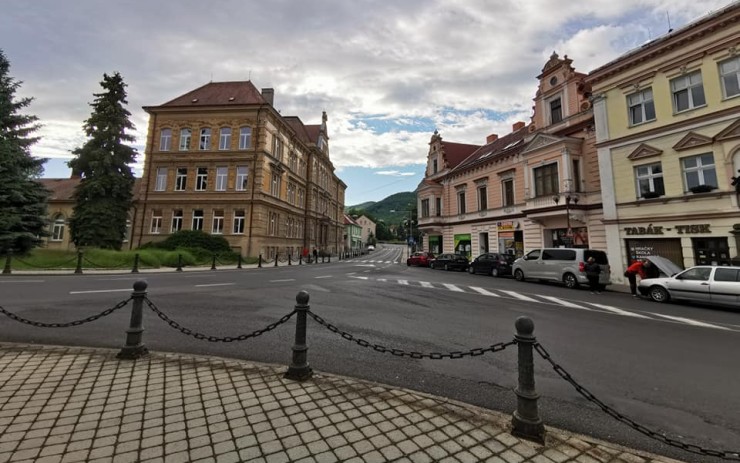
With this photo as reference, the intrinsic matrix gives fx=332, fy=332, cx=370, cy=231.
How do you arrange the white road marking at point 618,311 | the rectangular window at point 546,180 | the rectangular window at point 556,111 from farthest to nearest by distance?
the rectangular window at point 556,111
the rectangular window at point 546,180
the white road marking at point 618,311

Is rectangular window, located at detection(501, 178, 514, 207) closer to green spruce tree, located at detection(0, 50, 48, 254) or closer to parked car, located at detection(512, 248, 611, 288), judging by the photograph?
parked car, located at detection(512, 248, 611, 288)

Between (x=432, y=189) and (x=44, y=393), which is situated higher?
(x=432, y=189)

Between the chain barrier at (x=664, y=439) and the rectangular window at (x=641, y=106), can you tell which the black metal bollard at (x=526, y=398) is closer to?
the chain barrier at (x=664, y=439)

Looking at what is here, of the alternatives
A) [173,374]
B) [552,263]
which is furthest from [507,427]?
[552,263]

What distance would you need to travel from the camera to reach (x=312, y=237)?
4741cm

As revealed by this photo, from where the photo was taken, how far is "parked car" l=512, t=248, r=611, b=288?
628 inches

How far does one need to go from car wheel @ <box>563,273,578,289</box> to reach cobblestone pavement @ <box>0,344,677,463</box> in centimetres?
1553

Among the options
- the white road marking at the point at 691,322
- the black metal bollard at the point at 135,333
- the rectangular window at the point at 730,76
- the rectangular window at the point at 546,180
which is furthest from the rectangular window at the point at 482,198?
the black metal bollard at the point at 135,333

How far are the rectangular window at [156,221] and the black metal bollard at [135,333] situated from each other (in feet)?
101

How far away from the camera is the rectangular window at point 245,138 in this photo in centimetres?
3159

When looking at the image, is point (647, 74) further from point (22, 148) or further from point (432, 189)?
point (22, 148)

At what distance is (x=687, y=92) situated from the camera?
16234 millimetres

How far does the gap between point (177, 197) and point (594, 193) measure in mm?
33837

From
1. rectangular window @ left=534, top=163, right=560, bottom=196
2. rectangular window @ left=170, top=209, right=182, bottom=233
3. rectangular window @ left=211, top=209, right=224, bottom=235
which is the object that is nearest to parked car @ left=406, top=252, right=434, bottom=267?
rectangular window @ left=534, top=163, right=560, bottom=196
